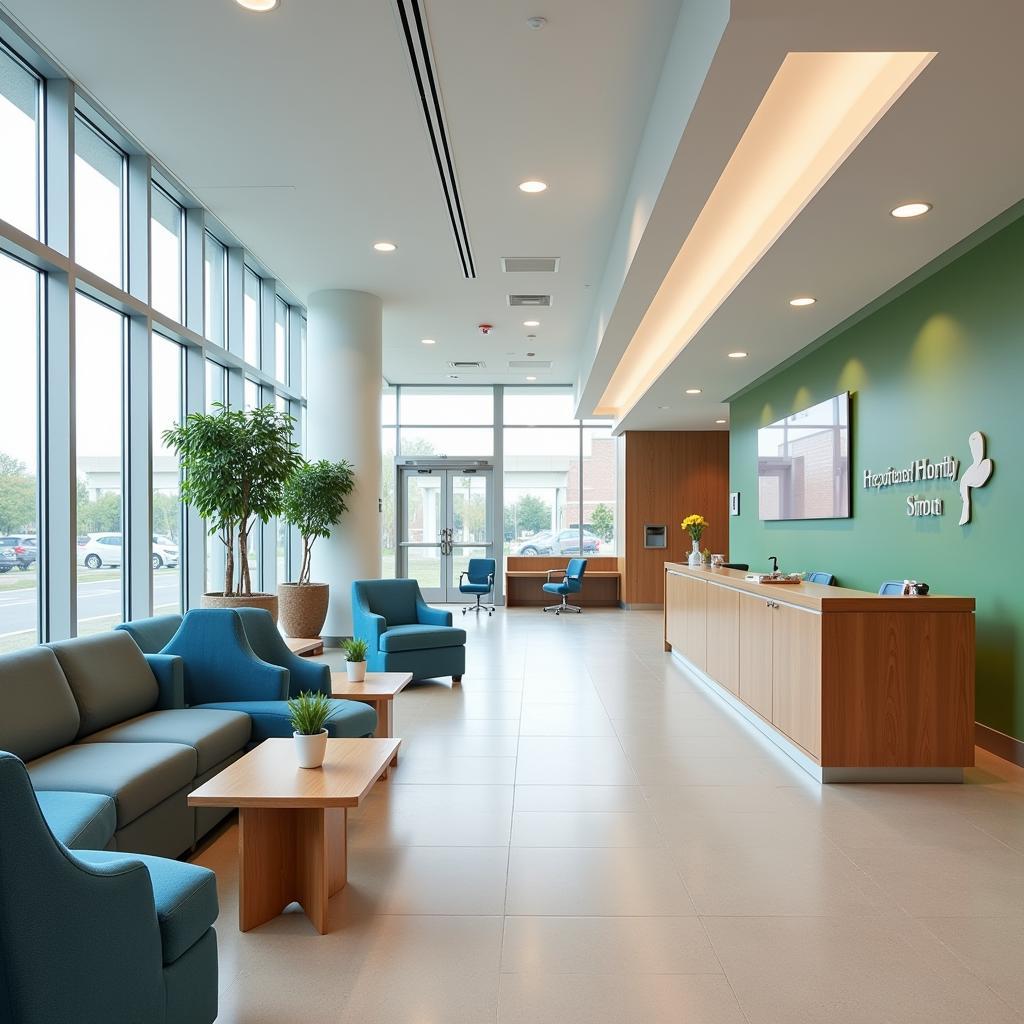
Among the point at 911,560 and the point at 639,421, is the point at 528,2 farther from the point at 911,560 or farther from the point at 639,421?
the point at 639,421

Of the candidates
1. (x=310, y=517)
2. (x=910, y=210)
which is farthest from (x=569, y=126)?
(x=310, y=517)

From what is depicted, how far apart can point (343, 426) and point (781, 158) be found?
221 inches

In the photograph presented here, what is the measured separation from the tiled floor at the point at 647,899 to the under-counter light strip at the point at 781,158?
324 cm

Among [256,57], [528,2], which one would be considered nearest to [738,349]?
[528,2]

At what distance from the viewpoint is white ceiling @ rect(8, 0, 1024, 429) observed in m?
3.52

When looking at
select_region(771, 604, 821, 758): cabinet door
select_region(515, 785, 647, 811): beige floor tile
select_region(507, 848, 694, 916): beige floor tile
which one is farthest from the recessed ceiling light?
select_region(507, 848, 694, 916): beige floor tile

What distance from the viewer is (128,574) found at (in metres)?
6.39

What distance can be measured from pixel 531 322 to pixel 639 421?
11.1 feet

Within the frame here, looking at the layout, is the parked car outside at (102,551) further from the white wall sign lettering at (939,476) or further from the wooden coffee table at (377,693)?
the white wall sign lettering at (939,476)

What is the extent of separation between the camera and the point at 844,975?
8.51 feet

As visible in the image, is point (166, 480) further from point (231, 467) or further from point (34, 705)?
point (34, 705)

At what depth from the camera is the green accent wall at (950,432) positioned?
5008 millimetres

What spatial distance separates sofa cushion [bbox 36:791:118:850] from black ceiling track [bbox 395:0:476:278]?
12.9ft

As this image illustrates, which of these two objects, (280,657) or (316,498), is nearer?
(280,657)
